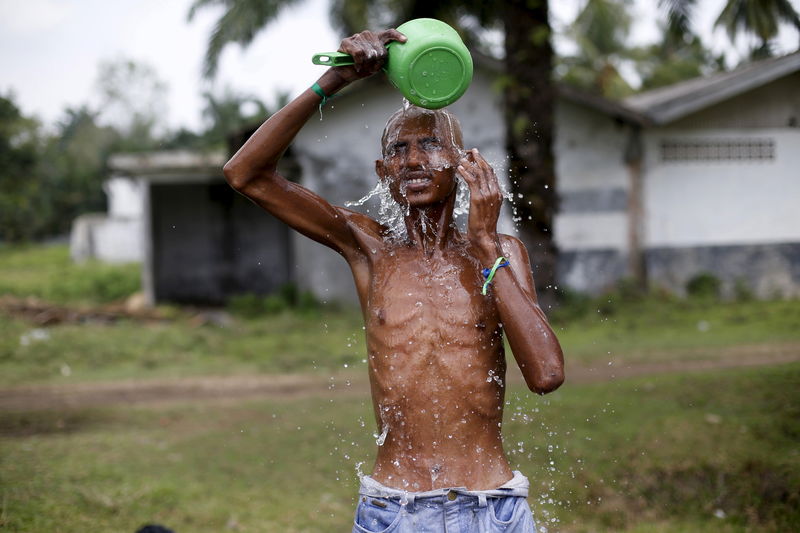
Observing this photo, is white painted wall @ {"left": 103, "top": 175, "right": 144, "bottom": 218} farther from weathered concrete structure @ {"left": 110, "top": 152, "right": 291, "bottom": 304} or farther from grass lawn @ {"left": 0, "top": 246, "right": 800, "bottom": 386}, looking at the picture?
grass lawn @ {"left": 0, "top": 246, "right": 800, "bottom": 386}

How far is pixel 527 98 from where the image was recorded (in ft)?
33.8

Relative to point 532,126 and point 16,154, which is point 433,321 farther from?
point 16,154

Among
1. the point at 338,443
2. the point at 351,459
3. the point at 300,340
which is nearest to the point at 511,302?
the point at 338,443

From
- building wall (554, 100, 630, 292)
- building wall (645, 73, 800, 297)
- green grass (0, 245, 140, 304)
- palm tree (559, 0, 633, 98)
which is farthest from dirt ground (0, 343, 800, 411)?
palm tree (559, 0, 633, 98)

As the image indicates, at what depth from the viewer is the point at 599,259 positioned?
14.1 metres

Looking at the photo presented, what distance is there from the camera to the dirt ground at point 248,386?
823cm

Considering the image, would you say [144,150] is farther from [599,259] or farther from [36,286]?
[599,259]

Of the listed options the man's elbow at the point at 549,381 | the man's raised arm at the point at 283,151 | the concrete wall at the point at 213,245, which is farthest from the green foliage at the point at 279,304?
the man's elbow at the point at 549,381

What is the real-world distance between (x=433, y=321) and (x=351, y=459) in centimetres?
437

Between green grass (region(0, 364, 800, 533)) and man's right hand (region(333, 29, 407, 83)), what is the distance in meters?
1.84

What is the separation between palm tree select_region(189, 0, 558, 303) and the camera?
32.6 feet

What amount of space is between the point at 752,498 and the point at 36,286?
18546 millimetres

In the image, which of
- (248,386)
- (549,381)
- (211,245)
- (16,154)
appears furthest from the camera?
(211,245)

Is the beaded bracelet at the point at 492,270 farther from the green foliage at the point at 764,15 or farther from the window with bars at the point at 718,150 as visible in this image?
the window with bars at the point at 718,150
